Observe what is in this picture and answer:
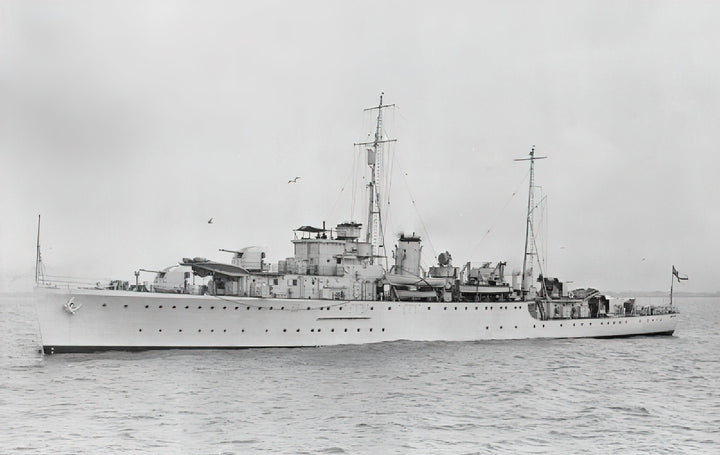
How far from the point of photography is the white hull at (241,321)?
30.4m

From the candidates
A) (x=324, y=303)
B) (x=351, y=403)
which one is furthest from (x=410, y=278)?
(x=351, y=403)

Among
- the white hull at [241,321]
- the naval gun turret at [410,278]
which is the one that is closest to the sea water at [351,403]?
the white hull at [241,321]

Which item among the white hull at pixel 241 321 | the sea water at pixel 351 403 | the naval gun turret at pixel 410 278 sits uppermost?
the naval gun turret at pixel 410 278

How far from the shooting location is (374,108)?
42438 mm

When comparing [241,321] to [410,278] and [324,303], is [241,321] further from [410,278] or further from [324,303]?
[410,278]

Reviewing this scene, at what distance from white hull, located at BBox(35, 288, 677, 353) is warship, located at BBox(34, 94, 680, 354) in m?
0.05

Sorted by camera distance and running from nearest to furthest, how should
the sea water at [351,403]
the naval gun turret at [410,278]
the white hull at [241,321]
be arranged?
the sea water at [351,403] < the white hull at [241,321] < the naval gun turret at [410,278]

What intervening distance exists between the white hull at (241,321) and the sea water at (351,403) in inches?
38.7

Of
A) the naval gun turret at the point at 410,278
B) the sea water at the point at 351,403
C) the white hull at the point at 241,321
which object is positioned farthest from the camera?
the naval gun turret at the point at 410,278

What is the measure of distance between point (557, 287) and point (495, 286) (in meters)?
8.38

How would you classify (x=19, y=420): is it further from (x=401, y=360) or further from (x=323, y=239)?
(x=323, y=239)

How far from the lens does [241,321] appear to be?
3344 centimetres

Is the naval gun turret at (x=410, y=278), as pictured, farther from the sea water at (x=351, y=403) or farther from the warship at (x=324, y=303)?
the sea water at (x=351, y=403)

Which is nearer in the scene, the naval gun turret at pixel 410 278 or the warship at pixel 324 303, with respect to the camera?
the warship at pixel 324 303
